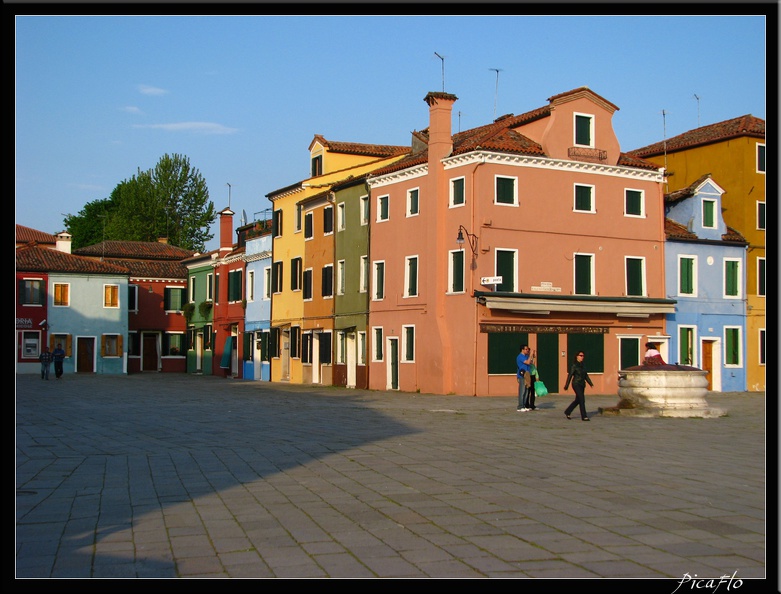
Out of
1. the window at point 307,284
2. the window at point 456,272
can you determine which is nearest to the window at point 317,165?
the window at point 307,284

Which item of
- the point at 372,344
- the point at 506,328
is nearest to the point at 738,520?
the point at 506,328

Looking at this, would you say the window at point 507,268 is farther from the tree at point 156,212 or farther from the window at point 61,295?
the tree at point 156,212

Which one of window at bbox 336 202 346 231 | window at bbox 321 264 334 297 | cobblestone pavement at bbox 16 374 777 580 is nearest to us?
cobblestone pavement at bbox 16 374 777 580

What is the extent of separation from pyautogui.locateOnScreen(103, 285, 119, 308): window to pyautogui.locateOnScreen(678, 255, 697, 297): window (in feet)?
119

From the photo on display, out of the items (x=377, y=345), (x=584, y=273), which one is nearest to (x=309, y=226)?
(x=377, y=345)

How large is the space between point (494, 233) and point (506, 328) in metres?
3.47

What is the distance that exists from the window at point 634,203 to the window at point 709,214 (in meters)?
4.27

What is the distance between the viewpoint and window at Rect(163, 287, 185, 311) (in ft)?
216

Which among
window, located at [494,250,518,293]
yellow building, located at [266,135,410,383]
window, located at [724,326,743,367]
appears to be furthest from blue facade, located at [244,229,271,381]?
window, located at [724,326,743,367]

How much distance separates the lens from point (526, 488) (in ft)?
34.3

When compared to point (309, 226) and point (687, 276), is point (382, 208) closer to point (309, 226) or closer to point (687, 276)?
point (309, 226)

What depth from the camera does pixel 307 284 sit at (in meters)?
46.7

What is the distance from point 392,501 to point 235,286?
156 ft

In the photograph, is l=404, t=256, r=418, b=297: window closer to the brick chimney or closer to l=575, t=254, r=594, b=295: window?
l=575, t=254, r=594, b=295: window
